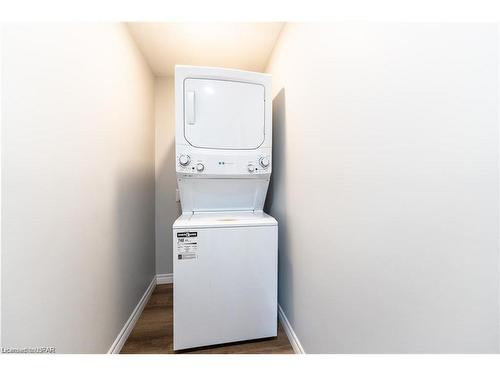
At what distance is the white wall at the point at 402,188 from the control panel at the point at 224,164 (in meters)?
0.48

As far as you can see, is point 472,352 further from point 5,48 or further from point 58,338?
point 5,48

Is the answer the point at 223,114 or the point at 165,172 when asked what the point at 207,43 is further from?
the point at 165,172

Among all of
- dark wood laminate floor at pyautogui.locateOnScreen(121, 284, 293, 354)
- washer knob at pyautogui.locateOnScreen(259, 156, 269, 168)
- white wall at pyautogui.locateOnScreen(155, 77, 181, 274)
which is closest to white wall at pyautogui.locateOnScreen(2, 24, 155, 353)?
dark wood laminate floor at pyautogui.locateOnScreen(121, 284, 293, 354)

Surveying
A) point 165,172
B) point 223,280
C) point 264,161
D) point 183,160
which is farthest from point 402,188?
point 165,172

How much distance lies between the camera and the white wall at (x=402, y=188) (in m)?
0.51

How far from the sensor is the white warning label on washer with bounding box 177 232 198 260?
4.54 feet

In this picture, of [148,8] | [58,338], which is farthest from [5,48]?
[58,338]

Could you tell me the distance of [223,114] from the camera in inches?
62.3

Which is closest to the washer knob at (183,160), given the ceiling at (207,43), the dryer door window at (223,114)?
the dryer door window at (223,114)

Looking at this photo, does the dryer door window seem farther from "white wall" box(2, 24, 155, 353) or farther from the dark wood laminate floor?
the dark wood laminate floor

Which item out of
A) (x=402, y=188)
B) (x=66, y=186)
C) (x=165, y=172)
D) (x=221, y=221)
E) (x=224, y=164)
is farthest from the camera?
(x=165, y=172)

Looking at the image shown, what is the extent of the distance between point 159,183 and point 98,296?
4.90ft

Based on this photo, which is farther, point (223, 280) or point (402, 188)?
point (223, 280)

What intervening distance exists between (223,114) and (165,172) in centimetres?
132
